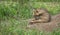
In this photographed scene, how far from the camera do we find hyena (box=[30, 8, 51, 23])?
885 centimetres

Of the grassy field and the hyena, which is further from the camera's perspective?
the hyena

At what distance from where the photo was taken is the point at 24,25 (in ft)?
27.0

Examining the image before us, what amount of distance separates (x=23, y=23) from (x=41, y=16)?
1.03 meters

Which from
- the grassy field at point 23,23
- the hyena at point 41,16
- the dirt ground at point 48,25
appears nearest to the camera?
the grassy field at point 23,23

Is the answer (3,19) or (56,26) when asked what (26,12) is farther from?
(56,26)

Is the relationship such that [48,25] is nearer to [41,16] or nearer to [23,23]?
[23,23]

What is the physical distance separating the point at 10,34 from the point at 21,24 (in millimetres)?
1141

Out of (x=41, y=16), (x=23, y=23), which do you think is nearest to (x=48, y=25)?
(x=23, y=23)

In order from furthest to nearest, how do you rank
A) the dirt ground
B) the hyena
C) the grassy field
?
the hyena
the dirt ground
the grassy field

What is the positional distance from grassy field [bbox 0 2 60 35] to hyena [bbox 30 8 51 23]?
1.11ft

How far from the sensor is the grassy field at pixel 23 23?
728 centimetres

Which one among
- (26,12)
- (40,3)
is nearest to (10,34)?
(26,12)

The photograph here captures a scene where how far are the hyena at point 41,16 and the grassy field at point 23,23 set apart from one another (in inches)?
13.4

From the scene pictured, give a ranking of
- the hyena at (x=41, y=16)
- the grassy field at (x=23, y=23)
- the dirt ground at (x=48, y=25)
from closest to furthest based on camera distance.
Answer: the grassy field at (x=23, y=23) < the dirt ground at (x=48, y=25) < the hyena at (x=41, y=16)
